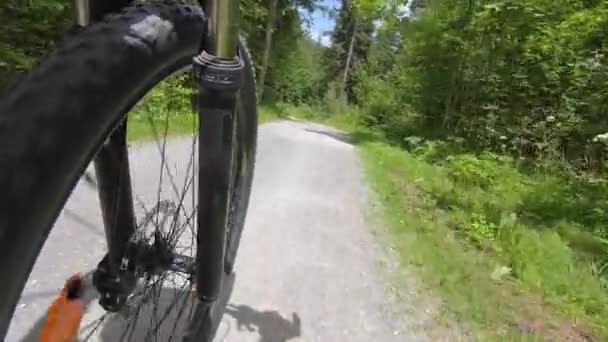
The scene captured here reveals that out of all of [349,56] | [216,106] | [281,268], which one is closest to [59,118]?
[216,106]

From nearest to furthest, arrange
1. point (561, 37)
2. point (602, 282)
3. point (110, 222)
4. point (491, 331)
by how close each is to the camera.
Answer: point (110, 222), point (491, 331), point (602, 282), point (561, 37)

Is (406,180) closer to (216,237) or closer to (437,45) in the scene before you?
(216,237)

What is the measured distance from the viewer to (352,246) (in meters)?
3.50

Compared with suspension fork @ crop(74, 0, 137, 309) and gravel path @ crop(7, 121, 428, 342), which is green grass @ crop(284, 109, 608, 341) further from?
suspension fork @ crop(74, 0, 137, 309)

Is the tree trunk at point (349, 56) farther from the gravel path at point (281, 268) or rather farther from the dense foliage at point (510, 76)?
the gravel path at point (281, 268)

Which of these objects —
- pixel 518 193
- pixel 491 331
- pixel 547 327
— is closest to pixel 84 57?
pixel 491 331

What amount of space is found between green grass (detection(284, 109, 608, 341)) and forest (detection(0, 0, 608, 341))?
0.5 inches

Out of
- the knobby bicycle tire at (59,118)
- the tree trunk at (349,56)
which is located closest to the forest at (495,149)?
the knobby bicycle tire at (59,118)

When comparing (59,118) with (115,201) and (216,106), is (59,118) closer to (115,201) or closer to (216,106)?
(216,106)

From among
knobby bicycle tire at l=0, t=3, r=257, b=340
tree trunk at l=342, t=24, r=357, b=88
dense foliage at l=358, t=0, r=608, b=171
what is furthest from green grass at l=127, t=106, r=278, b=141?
tree trunk at l=342, t=24, r=357, b=88

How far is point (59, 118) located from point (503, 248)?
12.6 ft

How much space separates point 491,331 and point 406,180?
171 inches

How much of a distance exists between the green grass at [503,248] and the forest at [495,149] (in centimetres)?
1

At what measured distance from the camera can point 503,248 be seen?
3646mm
